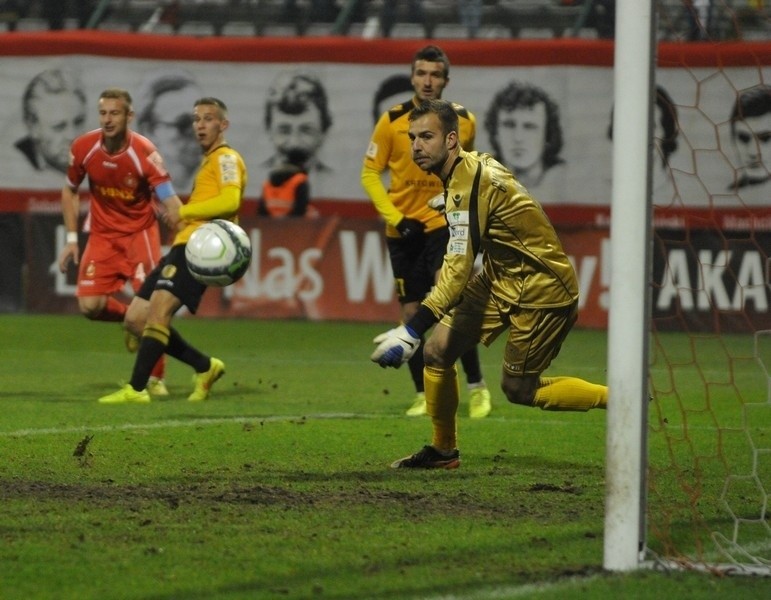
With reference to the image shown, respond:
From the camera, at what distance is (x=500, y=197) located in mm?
6707

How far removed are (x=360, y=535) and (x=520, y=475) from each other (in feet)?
5.95

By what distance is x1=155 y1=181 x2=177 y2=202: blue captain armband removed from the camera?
418 inches

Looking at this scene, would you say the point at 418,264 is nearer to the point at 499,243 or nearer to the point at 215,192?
the point at 215,192

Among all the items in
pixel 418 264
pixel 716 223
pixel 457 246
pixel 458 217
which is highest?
pixel 716 223

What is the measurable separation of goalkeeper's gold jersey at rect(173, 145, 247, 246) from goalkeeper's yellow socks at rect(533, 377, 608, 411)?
3564 mm

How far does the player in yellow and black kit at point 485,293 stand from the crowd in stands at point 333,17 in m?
11.2

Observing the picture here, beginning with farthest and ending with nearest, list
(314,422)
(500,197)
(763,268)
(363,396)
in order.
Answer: (763,268) < (363,396) < (314,422) < (500,197)

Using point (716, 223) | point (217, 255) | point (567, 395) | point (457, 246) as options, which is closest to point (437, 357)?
point (567, 395)

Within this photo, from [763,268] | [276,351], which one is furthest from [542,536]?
[763,268]

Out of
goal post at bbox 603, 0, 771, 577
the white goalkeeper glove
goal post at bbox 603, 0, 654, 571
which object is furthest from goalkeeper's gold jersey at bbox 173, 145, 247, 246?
goal post at bbox 603, 0, 654, 571

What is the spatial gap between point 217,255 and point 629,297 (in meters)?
4.56

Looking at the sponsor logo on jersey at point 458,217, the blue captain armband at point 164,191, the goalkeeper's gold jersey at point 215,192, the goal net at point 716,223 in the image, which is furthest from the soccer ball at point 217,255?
the goal net at point 716,223

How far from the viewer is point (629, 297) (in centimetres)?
499

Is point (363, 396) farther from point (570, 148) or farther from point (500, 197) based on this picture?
A: point (570, 148)
